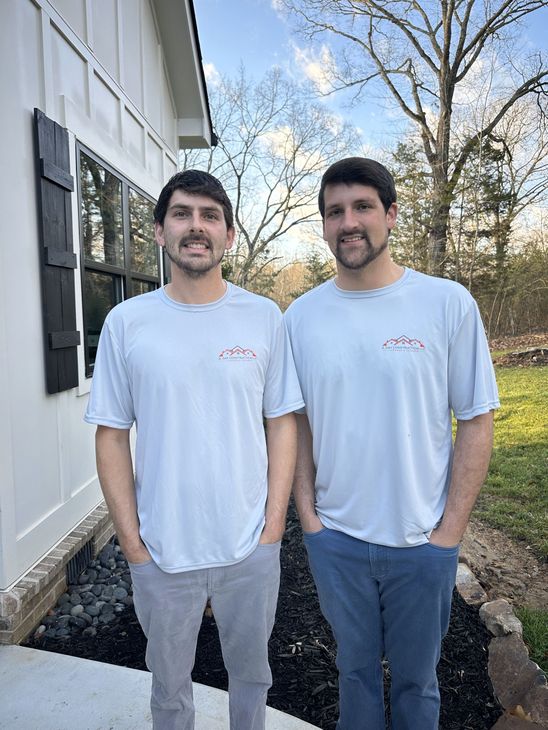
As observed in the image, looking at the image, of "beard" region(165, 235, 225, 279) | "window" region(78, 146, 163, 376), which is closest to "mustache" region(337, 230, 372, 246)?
"beard" region(165, 235, 225, 279)

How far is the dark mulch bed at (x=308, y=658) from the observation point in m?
2.30

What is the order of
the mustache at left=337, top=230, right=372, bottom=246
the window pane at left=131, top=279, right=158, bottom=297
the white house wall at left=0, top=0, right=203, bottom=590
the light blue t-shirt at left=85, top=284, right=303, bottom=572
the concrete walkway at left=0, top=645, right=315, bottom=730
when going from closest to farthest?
the light blue t-shirt at left=85, top=284, right=303, bottom=572 → the mustache at left=337, top=230, right=372, bottom=246 → the concrete walkway at left=0, top=645, right=315, bottom=730 → the white house wall at left=0, top=0, right=203, bottom=590 → the window pane at left=131, top=279, right=158, bottom=297

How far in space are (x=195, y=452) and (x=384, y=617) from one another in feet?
2.93

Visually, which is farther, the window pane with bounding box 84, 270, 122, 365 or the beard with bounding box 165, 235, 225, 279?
the window pane with bounding box 84, 270, 122, 365

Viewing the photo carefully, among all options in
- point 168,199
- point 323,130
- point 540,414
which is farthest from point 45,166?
point 323,130

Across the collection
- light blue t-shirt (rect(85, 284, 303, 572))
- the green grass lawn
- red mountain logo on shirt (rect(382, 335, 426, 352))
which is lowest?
the green grass lawn

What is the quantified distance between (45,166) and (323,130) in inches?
930

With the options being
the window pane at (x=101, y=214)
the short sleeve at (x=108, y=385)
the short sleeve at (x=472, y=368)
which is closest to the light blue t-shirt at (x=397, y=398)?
the short sleeve at (x=472, y=368)

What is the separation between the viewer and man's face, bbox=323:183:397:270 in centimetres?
177

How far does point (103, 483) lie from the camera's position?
1737 mm

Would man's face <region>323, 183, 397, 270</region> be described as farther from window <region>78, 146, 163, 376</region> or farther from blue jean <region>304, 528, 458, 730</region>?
window <region>78, 146, 163, 376</region>

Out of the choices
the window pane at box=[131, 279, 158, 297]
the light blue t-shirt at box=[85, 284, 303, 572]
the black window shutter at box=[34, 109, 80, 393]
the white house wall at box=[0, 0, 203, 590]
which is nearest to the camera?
the light blue t-shirt at box=[85, 284, 303, 572]

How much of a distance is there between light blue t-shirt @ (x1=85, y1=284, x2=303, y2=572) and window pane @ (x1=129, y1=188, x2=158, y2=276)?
3.60m

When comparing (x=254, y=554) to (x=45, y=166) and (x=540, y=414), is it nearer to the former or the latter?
(x=45, y=166)
